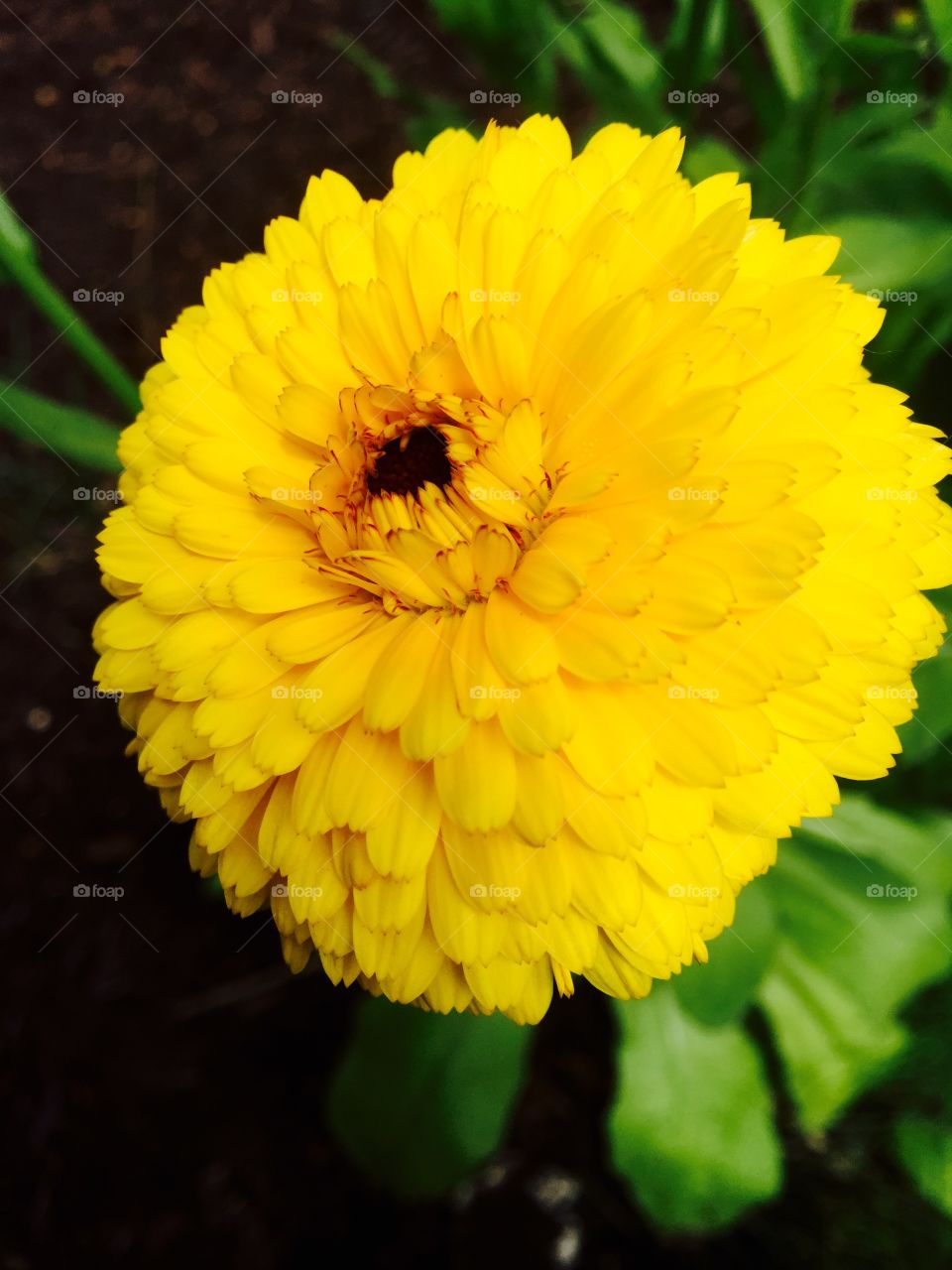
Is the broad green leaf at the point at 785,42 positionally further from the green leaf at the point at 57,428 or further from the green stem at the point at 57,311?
the green leaf at the point at 57,428

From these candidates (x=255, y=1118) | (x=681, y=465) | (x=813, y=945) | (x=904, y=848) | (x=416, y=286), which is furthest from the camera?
(x=255, y=1118)

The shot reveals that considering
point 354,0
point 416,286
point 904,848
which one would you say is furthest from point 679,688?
point 354,0

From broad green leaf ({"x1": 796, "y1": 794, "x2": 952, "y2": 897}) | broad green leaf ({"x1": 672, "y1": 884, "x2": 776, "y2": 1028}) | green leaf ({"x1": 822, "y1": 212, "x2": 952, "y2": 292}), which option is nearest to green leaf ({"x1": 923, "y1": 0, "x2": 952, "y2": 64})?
green leaf ({"x1": 822, "y1": 212, "x2": 952, "y2": 292})

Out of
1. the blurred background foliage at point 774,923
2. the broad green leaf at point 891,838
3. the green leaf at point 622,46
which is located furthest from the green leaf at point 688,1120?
the green leaf at point 622,46

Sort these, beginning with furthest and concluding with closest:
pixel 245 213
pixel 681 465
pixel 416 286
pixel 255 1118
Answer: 1. pixel 245 213
2. pixel 255 1118
3. pixel 416 286
4. pixel 681 465

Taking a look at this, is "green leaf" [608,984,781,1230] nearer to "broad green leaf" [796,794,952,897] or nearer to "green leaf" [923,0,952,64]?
"broad green leaf" [796,794,952,897]

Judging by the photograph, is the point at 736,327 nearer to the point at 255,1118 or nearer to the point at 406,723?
the point at 406,723
